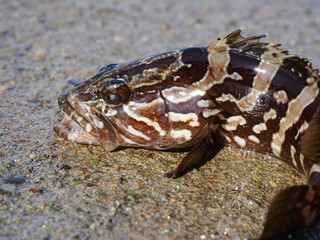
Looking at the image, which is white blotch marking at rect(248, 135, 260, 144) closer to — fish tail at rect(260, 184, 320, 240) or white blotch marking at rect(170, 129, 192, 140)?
white blotch marking at rect(170, 129, 192, 140)

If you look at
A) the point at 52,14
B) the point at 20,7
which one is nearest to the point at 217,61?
the point at 52,14

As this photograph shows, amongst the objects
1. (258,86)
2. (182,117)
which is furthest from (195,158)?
(258,86)

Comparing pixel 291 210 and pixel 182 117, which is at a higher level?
pixel 182 117

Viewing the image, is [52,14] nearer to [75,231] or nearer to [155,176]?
[155,176]

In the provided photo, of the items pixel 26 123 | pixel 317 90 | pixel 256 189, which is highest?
pixel 317 90

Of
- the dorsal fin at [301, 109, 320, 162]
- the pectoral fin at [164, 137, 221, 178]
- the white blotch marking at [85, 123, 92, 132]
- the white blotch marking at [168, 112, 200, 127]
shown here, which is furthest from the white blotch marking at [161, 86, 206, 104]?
the dorsal fin at [301, 109, 320, 162]

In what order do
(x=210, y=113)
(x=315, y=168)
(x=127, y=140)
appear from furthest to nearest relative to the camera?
(x=127, y=140) < (x=210, y=113) < (x=315, y=168)

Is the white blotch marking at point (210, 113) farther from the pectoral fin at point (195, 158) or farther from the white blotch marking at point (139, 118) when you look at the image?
the white blotch marking at point (139, 118)

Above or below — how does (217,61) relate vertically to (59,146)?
above

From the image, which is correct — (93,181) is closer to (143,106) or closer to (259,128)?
(143,106)
